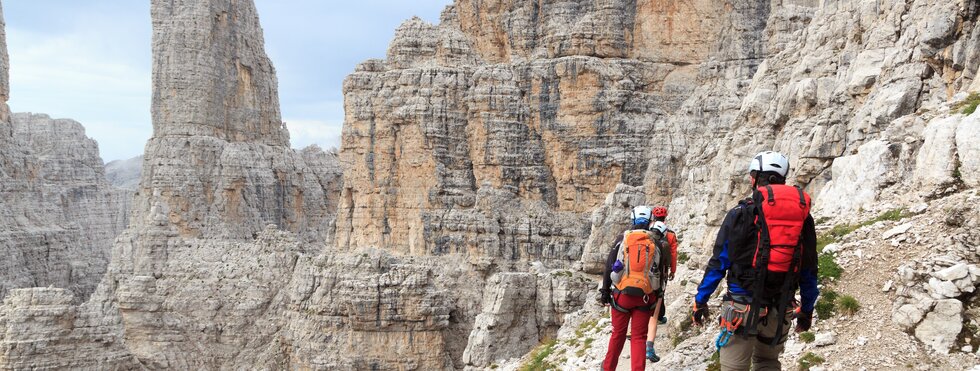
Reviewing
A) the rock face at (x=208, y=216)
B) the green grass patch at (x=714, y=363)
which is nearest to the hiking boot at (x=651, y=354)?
the green grass patch at (x=714, y=363)

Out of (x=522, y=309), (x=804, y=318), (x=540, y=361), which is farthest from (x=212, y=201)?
(x=804, y=318)

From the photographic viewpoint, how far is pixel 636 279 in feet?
30.3

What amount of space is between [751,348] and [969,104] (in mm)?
5663

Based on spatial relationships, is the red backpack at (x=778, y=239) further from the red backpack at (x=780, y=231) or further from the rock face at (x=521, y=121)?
the rock face at (x=521, y=121)

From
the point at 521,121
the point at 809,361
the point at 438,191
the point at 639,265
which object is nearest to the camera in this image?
the point at 809,361

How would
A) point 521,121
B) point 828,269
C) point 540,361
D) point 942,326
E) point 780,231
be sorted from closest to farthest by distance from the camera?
1. point 780,231
2. point 942,326
3. point 828,269
4. point 540,361
5. point 521,121

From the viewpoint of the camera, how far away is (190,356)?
133 feet

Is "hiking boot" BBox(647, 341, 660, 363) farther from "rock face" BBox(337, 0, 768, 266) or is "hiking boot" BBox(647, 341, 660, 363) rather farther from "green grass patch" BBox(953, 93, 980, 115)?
"rock face" BBox(337, 0, 768, 266)

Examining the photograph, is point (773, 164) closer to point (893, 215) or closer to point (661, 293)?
point (661, 293)

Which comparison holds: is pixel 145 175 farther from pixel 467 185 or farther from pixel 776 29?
pixel 776 29

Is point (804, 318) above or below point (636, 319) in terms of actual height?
above

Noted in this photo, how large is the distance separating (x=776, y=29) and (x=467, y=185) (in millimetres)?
14916

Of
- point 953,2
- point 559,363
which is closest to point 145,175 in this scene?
point 559,363

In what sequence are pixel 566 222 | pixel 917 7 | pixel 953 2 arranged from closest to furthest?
pixel 953 2 < pixel 917 7 < pixel 566 222
